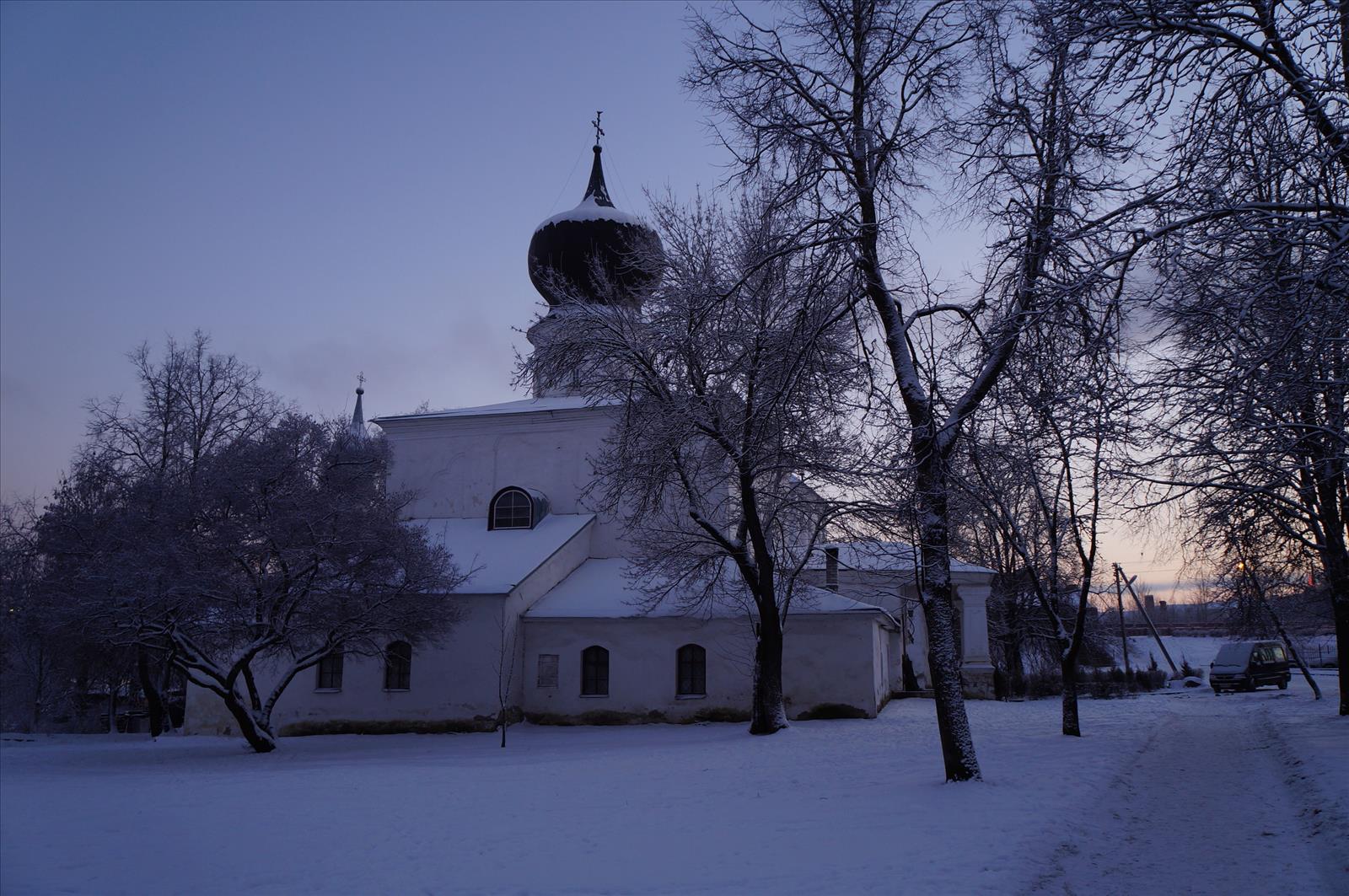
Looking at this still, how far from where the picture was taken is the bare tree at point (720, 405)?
12727 millimetres

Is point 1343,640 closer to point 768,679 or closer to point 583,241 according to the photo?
point 768,679

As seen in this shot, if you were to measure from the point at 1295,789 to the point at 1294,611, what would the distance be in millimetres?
22572

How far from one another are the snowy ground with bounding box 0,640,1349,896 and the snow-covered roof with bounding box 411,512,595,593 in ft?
20.4

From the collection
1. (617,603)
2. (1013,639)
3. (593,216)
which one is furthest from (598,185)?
(1013,639)

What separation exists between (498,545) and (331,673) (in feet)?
17.2

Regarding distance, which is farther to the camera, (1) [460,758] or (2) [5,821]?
(1) [460,758]

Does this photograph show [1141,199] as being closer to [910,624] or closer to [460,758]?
[460,758]

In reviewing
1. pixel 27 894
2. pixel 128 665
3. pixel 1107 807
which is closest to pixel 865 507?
pixel 1107 807

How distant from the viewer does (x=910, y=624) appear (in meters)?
33.9

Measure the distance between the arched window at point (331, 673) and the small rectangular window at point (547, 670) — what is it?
507 centimetres

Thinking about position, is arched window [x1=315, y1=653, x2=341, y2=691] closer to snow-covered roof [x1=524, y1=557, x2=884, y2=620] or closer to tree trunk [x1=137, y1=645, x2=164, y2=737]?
snow-covered roof [x1=524, y1=557, x2=884, y2=620]

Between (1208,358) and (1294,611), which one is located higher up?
(1208,358)

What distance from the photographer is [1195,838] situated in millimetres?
8797

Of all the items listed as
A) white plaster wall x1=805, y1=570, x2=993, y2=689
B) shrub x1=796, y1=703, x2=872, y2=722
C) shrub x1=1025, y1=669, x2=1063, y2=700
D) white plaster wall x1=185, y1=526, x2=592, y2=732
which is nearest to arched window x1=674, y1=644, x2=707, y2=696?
shrub x1=796, y1=703, x2=872, y2=722
